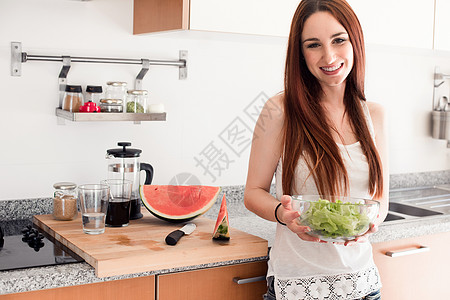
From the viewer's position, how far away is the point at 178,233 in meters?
1.81

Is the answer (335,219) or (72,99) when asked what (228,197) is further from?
(335,219)

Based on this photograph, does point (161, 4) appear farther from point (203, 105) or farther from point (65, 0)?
Answer: point (203, 105)

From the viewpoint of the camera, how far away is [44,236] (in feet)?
6.23

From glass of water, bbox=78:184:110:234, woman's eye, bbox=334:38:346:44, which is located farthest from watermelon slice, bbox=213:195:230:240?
woman's eye, bbox=334:38:346:44

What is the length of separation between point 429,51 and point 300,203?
56.8 inches

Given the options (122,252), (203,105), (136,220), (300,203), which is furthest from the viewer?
(203,105)

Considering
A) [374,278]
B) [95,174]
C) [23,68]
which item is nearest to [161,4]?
[23,68]

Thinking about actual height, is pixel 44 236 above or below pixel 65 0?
below

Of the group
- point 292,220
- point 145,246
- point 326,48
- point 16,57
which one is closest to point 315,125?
point 326,48

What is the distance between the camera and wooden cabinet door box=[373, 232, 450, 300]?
2102 mm

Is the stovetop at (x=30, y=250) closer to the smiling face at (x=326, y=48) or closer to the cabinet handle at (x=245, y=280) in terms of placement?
the cabinet handle at (x=245, y=280)

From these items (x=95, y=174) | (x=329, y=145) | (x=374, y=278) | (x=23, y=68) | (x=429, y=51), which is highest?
(x=429, y=51)

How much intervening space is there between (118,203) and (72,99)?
424 mm

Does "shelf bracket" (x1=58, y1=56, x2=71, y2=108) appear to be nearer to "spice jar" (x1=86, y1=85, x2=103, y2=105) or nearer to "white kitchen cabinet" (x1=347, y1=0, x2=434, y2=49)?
"spice jar" (x1=86, y1=85, x2=103, y2=105)
